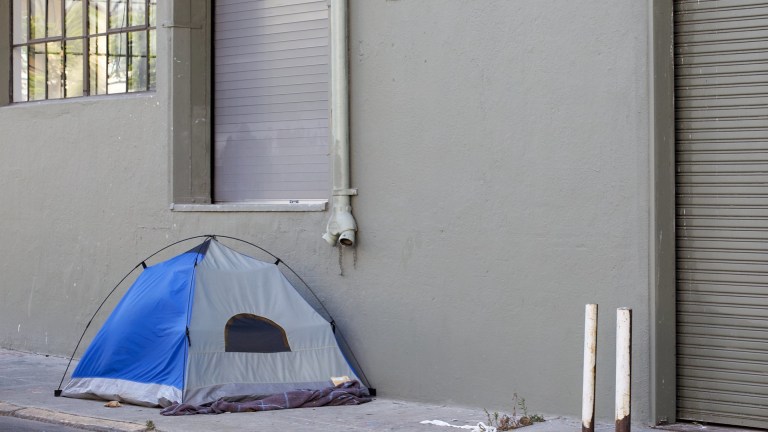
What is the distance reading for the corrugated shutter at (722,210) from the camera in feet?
27.3

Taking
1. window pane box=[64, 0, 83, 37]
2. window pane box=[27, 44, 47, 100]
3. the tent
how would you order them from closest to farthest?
the tent
window pane box=[64, 0, 83, 37]
window pane box=[27, 44, 47, 100]

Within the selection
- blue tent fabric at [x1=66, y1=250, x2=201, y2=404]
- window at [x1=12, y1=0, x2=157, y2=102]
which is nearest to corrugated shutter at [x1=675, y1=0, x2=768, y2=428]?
blue tent fabric at [x1=66, y1=250, x2=201, y2=404]

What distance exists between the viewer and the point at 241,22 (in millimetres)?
12203

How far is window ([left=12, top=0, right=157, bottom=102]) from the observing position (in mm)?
13031

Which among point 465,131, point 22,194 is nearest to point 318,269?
point 465,131

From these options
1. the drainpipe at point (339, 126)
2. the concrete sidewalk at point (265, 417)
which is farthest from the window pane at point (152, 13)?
the concrete sidewalk at point (265, 417)

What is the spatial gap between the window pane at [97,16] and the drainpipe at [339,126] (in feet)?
13.5

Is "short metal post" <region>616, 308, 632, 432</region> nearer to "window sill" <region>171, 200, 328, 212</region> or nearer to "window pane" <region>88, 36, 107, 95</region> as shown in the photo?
"window sill" <region>171, 200, 328, 212</region>

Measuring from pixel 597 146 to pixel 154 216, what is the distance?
5542 mm

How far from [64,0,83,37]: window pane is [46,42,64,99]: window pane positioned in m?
0.31

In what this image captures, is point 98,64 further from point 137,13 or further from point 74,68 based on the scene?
point 137,13

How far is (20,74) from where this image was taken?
47.6 feet

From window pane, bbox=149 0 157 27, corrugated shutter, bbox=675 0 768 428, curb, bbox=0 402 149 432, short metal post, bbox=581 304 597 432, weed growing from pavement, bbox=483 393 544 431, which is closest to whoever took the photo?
short metal post, bbox=581 304 597 432

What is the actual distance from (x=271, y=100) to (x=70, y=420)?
4.23 meters
